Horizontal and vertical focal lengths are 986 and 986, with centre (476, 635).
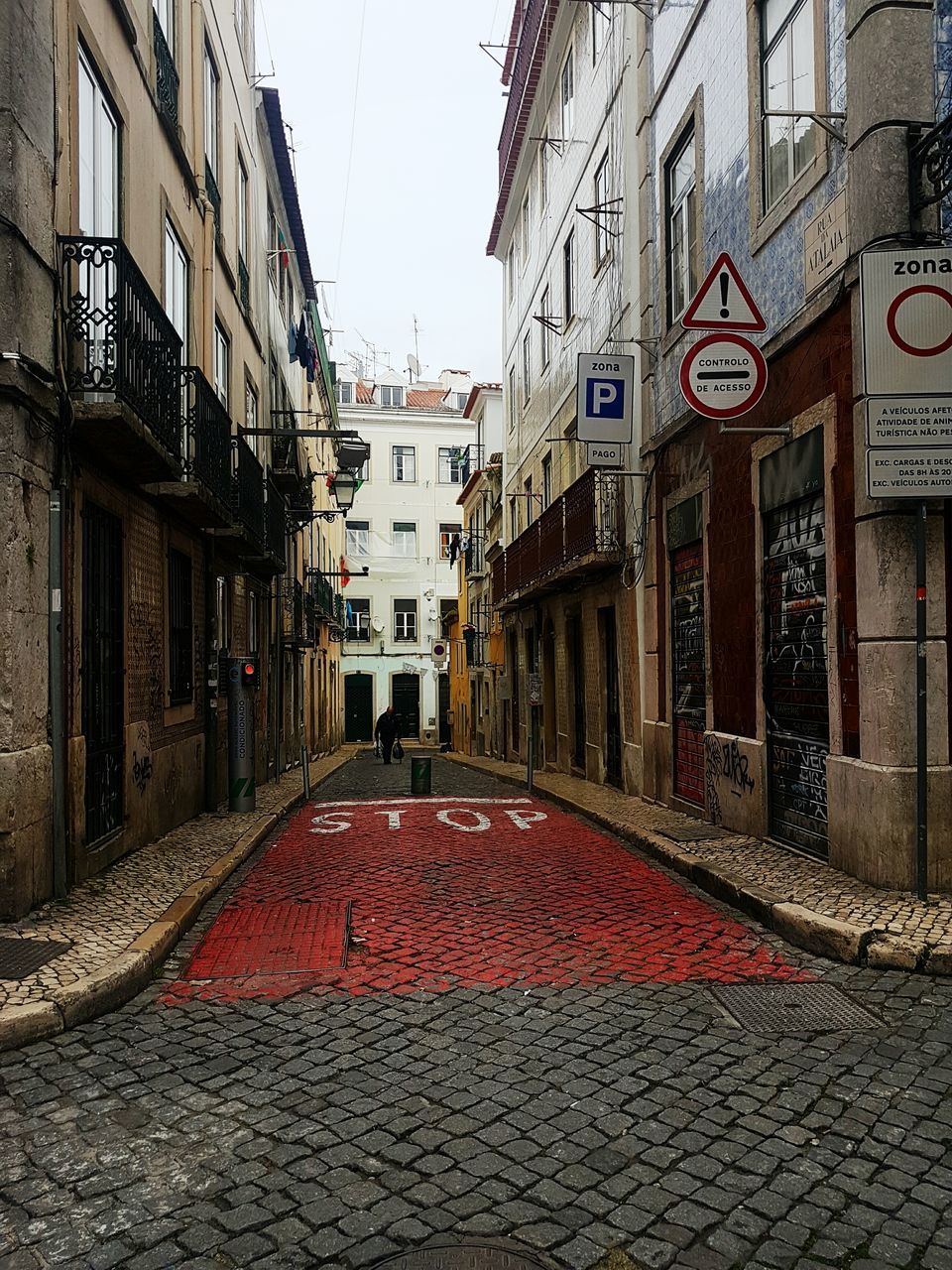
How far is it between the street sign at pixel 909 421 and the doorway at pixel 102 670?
5920mm

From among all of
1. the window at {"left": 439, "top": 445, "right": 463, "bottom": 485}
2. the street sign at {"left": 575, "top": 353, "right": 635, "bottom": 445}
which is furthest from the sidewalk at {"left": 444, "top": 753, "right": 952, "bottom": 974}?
the window at {"left": 439, "top": 445, "right": 463, "bottom": 485}

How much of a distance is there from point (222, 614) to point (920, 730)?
10147 mm

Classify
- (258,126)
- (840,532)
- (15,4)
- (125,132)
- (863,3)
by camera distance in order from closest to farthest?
(15,4) → (863,3) → (840,532) → (125,132) → (258,126)

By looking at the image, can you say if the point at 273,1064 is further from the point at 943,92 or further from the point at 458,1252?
the point at 943,92

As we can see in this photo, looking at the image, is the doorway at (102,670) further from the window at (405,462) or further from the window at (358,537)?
the window at (405,462)

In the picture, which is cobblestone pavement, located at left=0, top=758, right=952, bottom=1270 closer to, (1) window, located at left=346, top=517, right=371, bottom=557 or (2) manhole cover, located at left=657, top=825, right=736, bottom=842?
(2) manhole cover, located at left=657, top=825, right=736, bottom=842

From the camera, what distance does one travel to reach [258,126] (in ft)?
62.3

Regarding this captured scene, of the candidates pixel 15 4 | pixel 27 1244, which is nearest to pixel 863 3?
pixel 15 4

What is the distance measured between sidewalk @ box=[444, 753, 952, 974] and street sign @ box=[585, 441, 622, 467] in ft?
16.0

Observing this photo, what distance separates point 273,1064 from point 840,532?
17.7ft

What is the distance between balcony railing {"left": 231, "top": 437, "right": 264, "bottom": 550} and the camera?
13.3 m

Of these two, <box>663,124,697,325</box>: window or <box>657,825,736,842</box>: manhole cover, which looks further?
<box>663,124,697,325</box>: window

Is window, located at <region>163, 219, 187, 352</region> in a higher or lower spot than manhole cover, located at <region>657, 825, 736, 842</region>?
higher

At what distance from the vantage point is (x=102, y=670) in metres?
8.38
